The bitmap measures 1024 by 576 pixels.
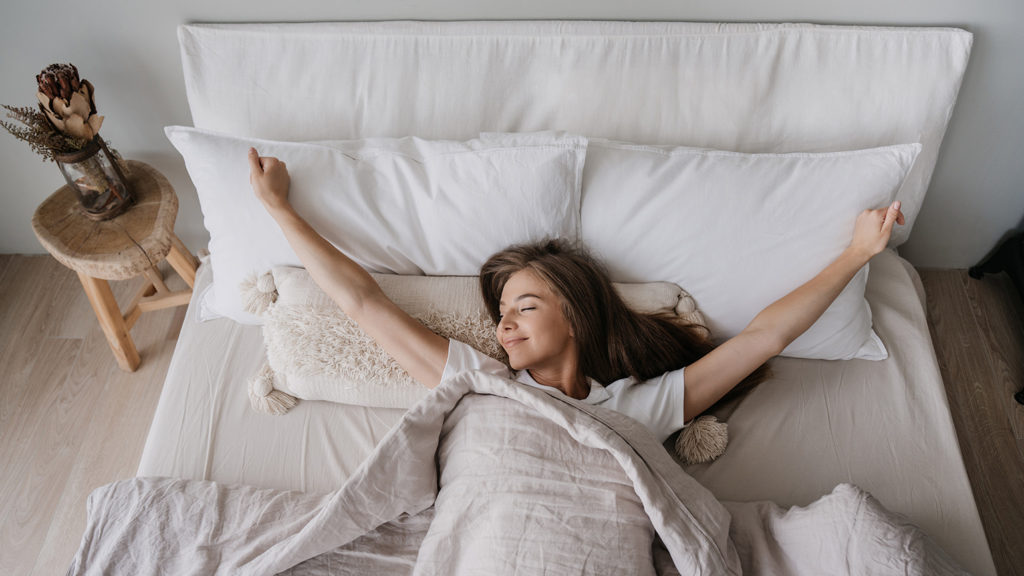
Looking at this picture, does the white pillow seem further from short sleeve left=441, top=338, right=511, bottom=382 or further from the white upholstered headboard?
the white upholstered headboard

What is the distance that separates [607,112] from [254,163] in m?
0.71

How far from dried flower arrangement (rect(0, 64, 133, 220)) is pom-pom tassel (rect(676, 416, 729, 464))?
1.35 m

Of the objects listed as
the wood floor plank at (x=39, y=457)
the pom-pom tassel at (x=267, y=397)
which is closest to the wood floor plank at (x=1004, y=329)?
the pom-pom tassel at (x=267, y=397)

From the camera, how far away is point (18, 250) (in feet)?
6.82

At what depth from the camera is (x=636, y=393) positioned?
1.25 metres

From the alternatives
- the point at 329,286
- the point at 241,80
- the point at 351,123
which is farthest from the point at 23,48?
the point at 329,286

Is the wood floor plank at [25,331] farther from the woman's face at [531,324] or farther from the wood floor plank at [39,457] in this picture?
the woman's face at [531,324]

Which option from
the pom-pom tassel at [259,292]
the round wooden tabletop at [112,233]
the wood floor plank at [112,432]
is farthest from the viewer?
the wood floor plank at [112,432]

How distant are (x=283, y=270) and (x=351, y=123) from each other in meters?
0.34

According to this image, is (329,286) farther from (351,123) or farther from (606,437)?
(606,437)

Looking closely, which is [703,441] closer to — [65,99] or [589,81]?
[589,81]

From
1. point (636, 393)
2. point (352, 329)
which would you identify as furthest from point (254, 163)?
point (636, 393)

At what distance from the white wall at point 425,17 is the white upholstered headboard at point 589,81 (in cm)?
5

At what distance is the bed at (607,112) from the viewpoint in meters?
1.27
